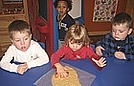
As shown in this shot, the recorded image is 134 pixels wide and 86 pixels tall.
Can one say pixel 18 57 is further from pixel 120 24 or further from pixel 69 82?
pixel 120 24

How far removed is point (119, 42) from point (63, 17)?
0.66 m

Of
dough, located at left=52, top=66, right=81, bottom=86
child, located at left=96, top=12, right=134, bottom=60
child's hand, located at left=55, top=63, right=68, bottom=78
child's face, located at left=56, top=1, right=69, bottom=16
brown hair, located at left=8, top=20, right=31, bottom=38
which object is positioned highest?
child's face, located at left=56, top=1, right=69, bottom=16

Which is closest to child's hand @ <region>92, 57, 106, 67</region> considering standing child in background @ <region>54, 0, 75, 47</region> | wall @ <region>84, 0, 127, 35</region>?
standing child in background @ <region>54, 0, 75, 47</region>

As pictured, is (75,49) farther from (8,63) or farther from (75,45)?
(8,63)

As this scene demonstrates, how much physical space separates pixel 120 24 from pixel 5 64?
689 millimetres

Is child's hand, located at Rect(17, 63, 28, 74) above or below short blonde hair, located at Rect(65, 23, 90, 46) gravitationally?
below

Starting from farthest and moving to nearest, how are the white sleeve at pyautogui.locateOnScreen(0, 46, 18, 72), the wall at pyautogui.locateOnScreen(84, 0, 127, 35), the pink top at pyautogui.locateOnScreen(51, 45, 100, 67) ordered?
the wall at pyautogui.locateOnScreen(84, 0, 127, 35), the pink top at pyautogui.locateOnScreen(51, 45, 100, 67), the white sleeve at pyautogui.locateOnScreen(0, 46, 18, 72)

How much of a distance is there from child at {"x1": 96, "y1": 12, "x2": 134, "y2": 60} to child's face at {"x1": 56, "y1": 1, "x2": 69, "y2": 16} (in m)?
0.56

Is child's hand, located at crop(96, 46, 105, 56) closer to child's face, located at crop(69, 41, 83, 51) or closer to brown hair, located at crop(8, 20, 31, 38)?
child's face, located at crop(69, 41, 83, 51)

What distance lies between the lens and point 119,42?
4.67ft

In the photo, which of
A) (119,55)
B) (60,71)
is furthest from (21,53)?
(119,55)

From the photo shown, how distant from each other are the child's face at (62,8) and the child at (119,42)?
561 millimetres

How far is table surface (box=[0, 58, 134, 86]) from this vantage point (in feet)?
3.68

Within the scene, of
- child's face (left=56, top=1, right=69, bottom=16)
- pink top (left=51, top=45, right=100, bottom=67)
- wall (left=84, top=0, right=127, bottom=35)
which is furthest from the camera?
wall (left=84, top=0, right=127, bottom=35)
